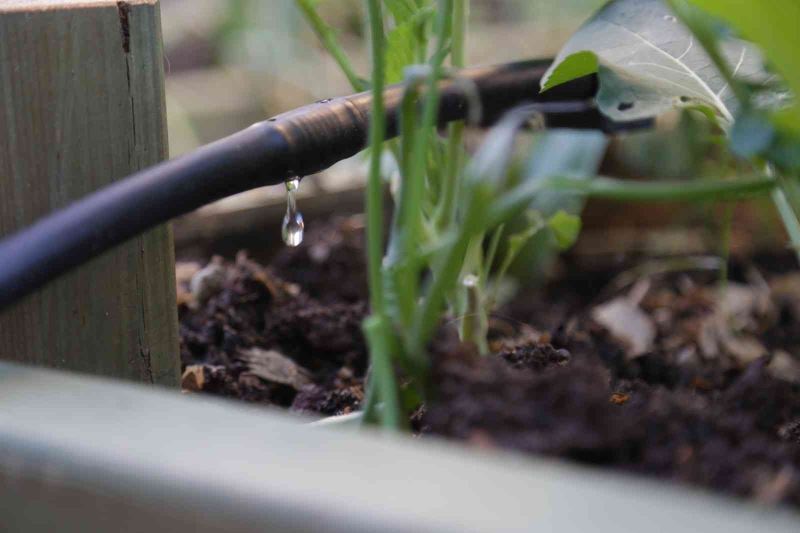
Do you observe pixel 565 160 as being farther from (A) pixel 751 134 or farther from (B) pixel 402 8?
(A) pixel 751 134

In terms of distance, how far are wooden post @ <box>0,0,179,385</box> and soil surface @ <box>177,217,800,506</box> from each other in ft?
0.62

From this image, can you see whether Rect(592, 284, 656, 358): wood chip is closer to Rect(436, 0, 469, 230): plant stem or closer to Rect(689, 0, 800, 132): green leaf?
Rect(436, 0, 469, 230): plant stem

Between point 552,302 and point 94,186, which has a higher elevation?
point 94,186

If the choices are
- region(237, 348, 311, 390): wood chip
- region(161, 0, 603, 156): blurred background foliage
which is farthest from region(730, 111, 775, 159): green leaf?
region(161, 0, 603, 156): blurred background foliage

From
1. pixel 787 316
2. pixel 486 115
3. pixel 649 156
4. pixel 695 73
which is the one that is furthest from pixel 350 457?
pixel 649 156

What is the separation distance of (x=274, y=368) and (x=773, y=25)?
56cm

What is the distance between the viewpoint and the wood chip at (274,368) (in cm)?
86

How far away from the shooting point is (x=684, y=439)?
0.41m

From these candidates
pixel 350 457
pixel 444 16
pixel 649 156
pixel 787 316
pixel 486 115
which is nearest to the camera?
pixel 350 457

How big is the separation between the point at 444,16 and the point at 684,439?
0.30m

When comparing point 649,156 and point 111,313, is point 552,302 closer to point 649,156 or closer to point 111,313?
point 649,156

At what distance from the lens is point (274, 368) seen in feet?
2.86

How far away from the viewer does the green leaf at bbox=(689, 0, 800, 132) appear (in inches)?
17.8

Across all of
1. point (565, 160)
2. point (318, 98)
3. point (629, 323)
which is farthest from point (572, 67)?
point (318, 98)
